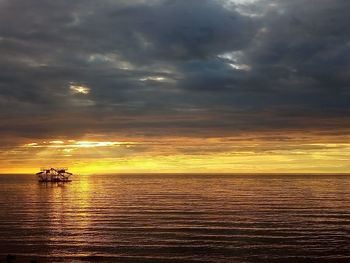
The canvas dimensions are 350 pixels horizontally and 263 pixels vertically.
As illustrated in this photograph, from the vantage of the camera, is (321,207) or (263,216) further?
(321,207)

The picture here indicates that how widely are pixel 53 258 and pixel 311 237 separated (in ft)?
75.8

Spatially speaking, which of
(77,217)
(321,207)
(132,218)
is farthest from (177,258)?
(321,207)

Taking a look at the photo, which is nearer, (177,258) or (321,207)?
(177,258)

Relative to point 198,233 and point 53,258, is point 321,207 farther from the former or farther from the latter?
point 53,258

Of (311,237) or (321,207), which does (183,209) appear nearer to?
(321,207)

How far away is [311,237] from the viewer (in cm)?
4178

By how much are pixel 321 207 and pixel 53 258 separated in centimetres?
4700

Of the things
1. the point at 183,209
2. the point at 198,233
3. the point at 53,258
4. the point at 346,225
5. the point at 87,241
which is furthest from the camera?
the point at 183,209

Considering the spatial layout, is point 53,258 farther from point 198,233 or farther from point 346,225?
point 346,225

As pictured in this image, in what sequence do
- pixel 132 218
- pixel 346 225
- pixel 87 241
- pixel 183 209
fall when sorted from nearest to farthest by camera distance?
pixel 87 241
pixel 346 225
pixel 132 218
pixel 183 209

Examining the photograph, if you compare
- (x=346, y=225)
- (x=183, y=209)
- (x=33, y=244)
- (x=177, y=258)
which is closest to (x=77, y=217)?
(x=183, y=209)

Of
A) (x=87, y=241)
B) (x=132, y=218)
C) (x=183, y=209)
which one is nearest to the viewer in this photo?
(x=87, y=241)

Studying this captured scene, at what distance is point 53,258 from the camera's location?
33.9 metres

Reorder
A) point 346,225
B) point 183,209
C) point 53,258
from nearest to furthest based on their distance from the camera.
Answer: point 53,258 → point 346,225 → point 183,209
